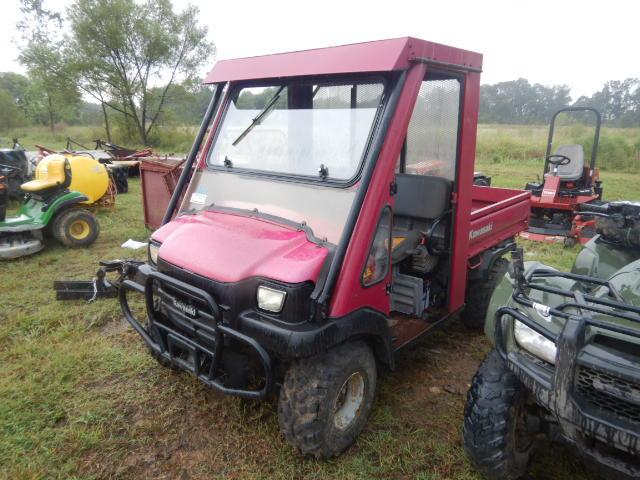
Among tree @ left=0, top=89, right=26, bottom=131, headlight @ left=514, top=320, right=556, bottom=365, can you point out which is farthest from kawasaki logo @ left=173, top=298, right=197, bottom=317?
tree @ left=0, top=89, right=26, bottom=131

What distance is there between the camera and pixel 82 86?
74.8 ft

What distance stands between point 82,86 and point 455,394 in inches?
985

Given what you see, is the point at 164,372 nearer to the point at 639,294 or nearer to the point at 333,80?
the point at 333,80

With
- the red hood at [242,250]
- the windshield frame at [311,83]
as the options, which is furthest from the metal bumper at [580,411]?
the windshield frame at [311,83]

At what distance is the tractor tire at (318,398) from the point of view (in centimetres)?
231

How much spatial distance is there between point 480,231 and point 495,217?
14.9 inches

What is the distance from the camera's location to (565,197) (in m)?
7.30

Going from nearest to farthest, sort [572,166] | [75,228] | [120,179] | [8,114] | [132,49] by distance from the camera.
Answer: [75,228] < [572,166] < [120,179] < [132,49] < [8,114]

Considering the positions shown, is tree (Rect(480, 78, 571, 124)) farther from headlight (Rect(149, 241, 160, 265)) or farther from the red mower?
headlight (Rect(149, 241, 160, 265))

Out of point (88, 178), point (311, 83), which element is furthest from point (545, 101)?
point (311, 83)

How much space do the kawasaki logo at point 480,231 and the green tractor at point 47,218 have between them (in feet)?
17.8

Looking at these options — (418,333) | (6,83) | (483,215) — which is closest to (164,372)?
(418,333)

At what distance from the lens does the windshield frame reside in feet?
8.34

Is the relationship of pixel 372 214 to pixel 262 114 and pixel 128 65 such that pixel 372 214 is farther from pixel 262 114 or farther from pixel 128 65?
pixel 128 65
